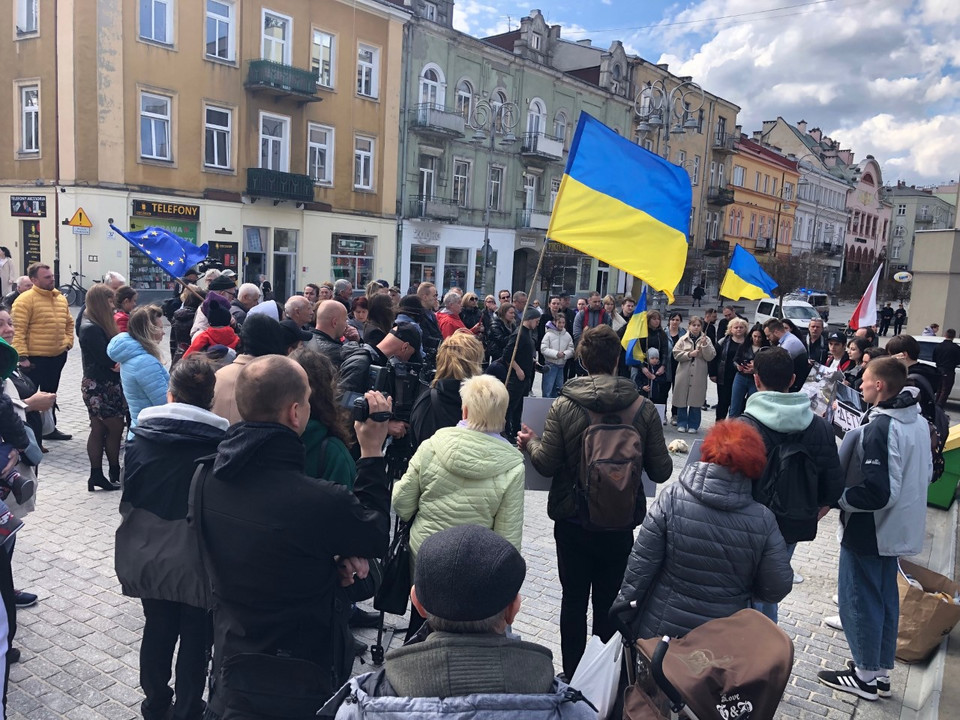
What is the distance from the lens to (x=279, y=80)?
23219 millimetres

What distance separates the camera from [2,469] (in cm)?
347

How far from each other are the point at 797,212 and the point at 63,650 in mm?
64612

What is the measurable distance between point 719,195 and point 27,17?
39444 mm

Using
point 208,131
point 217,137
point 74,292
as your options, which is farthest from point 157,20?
point 74,292

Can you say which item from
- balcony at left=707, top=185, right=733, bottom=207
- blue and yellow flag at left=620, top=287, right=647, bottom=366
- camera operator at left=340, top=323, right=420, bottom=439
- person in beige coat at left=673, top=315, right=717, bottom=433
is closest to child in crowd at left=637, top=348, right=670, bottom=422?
person in beige coat at left=673, top=315, right=717, bottom=433

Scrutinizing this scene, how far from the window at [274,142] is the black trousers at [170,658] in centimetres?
2301

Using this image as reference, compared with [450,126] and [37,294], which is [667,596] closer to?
[37,294]

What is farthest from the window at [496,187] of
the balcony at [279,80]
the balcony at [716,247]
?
the balcony at [716,247]

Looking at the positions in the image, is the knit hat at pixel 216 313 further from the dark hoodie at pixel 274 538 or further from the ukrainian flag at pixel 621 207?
the dark hoodie at pixel 274 538

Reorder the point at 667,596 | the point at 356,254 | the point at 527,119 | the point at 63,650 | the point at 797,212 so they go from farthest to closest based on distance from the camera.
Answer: the point at 797,212 → the point at 527,119 → the point at 356,254 → the point at 63,650 → the point at 667,596

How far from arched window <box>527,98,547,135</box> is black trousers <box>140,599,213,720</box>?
3326cm

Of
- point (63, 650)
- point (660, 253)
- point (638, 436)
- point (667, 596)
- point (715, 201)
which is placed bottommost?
point (63, 650)

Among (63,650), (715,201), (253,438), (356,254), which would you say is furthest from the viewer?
(715,201)

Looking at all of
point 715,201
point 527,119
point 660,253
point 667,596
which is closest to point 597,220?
point 660,253
